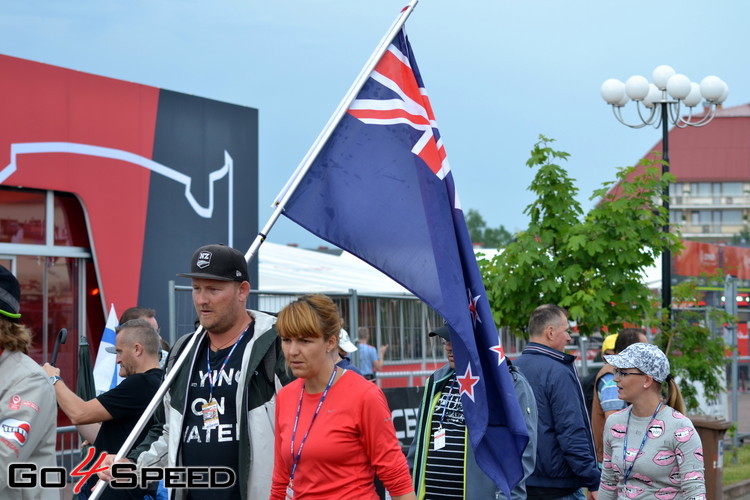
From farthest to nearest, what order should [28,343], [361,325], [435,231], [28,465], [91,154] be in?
[361,325] < [91,154] < [435,231] < [28,343] < [28,465]

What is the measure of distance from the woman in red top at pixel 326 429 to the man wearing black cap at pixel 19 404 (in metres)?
0.92

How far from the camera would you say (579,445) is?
6.58 metres

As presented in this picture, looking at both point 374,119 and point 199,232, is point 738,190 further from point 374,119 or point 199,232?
point 374,119

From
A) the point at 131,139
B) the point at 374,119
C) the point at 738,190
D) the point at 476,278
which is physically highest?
the point at 738,190

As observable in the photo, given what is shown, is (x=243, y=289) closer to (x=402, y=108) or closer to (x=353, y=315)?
(x=402, y=108)

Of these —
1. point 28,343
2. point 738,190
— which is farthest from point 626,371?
point 738,190

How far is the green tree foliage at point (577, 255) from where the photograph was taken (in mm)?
11641

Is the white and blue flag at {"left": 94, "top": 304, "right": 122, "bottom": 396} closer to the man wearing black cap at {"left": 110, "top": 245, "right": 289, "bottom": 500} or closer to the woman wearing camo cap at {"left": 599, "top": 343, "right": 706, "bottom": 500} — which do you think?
the man wearing black cap at {"left": 110, "top": 245, "right": 289, "bottom": 500}

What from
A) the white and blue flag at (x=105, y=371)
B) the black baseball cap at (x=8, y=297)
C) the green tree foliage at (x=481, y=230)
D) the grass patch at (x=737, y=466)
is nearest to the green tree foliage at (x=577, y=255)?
the grass patch at (x=737, y=466)

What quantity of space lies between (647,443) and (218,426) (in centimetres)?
228

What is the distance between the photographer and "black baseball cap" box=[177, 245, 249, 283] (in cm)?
476

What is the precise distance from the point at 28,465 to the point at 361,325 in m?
10.1

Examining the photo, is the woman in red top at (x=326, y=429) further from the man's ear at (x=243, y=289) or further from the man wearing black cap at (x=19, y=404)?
the man wearing black cap at (x=19, y=404)

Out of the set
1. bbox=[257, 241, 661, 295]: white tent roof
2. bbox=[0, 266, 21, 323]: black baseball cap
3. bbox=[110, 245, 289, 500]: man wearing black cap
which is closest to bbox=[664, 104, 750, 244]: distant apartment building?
Result: bbox=[257, 241, 661, 295]: white tent roof
